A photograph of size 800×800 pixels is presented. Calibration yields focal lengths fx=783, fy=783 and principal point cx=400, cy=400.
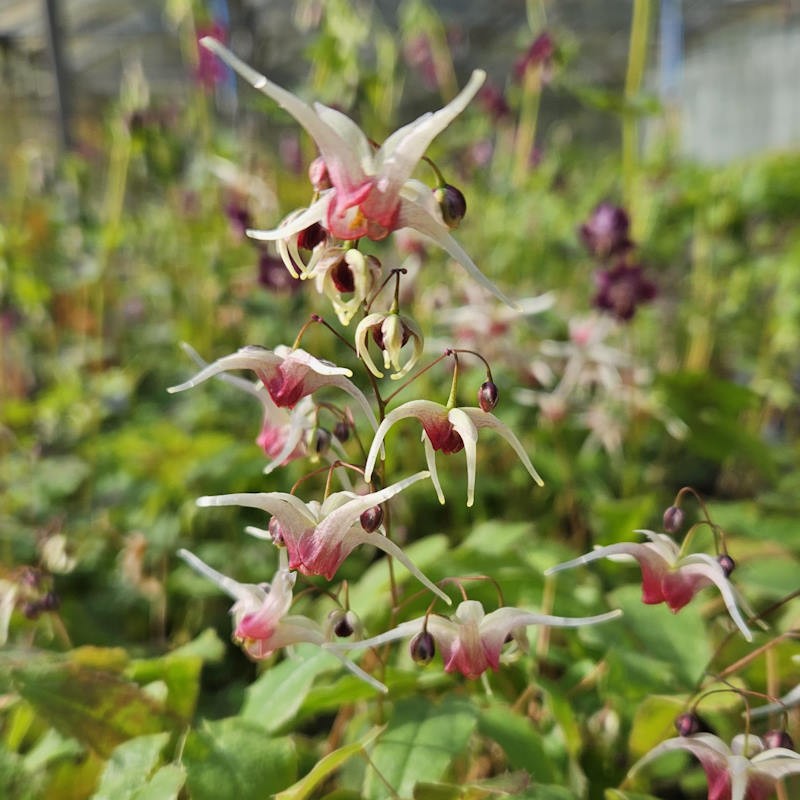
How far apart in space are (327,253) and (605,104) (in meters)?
1.37

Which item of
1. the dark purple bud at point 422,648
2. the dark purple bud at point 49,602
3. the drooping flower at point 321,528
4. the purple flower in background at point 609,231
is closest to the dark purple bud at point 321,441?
the drooping flower at point 321,528

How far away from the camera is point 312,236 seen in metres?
0.69

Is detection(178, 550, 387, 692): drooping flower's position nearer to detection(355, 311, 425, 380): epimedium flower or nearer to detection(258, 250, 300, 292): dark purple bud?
detection(355, 311, 425, 380): epimedium flower

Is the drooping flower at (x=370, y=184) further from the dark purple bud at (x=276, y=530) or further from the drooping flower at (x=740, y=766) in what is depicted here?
the drooping flower at (x=740, y=766)

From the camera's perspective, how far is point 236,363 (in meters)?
0.68

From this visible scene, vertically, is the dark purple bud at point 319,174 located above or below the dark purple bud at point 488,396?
above

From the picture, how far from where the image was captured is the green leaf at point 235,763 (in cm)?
76

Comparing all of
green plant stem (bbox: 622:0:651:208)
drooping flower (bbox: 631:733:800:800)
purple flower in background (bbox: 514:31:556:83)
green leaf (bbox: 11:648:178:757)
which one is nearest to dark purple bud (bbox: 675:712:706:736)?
drooping flower (bbox: 631:733:800:800)

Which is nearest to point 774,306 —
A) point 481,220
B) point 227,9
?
point 481,220

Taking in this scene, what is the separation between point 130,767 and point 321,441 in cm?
40

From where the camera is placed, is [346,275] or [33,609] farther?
[33,609]

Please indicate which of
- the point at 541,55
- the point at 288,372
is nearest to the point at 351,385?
the point at 288,372

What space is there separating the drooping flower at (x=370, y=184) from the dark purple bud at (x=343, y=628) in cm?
37

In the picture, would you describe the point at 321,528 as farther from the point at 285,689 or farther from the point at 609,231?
the point at 609,231
